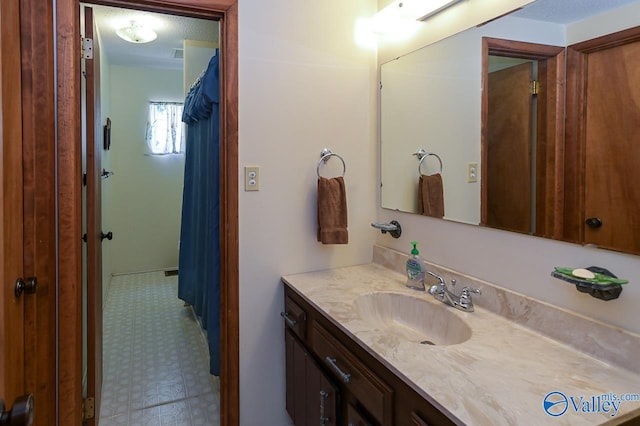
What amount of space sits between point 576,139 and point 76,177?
1.68 metres

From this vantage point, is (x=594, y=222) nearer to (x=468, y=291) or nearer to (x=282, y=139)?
(x=468, y=291)

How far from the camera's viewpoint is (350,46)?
6.32 ft

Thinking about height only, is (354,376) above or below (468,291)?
below

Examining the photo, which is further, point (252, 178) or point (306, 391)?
point (252, 178)

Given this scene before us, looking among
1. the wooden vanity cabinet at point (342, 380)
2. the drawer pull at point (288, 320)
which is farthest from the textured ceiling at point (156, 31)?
the wooden vanity cabinet at point (342, 380)

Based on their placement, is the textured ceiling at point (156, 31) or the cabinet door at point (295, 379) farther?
the textured ceiling at point (156, 31)

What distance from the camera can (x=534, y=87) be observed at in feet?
4.06

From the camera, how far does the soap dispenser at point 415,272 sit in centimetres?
161

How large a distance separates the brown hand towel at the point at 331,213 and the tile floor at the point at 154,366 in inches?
44.3

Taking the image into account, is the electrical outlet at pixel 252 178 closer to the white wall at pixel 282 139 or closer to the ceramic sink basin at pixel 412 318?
the white wall at pixel 282 139

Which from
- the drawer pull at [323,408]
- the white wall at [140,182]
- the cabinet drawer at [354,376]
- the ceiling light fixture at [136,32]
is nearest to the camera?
the cabinet drawer at [354,376]

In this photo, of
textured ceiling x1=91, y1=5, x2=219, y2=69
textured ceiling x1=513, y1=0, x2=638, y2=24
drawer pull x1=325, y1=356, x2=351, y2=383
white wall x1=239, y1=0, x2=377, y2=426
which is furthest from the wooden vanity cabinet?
textured ceiling x1=91, y1=5, x2=219, y2=69

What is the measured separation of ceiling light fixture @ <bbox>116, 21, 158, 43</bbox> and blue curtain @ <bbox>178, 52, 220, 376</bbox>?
0.60 m

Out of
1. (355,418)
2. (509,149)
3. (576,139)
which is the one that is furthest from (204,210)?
(576,139)
